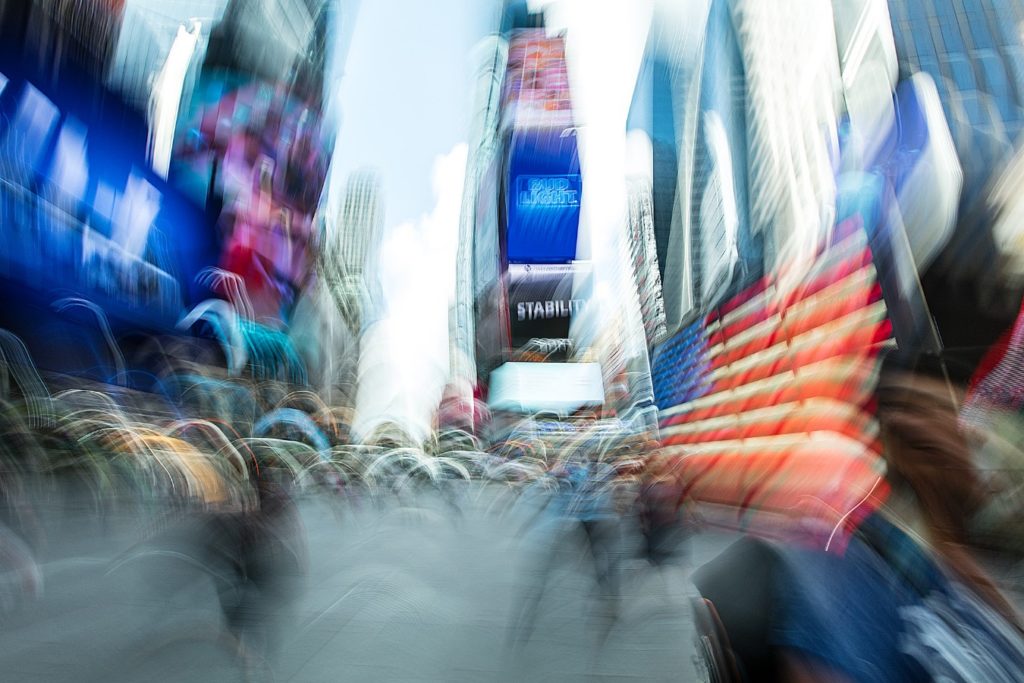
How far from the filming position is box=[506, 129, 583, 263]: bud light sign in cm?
4584

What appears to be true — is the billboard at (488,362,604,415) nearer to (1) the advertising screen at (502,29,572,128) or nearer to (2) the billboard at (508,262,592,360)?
(2) the billboard at (508,262,592,360)

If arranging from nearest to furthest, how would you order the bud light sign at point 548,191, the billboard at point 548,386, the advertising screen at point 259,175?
the advertising screen at point 259,175
the billboard at point 548,386
the bud light sign at point 548,191

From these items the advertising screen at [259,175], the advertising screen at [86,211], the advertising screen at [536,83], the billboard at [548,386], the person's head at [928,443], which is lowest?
the person's head at [928,443]

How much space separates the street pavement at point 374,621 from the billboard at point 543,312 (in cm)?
4331

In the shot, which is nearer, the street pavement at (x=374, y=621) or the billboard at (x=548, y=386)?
the street pavement at (x=374, y=621)

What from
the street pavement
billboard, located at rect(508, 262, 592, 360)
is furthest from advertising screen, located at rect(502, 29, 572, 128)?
the street pavement

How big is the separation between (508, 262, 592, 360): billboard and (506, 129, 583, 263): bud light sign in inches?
135

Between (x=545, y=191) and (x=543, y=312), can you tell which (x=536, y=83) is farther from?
(x=543, y=312)

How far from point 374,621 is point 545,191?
43332 mm

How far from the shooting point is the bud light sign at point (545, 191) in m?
45.8

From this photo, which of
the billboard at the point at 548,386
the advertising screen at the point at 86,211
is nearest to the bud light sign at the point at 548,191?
the billboard at the point at 548,386

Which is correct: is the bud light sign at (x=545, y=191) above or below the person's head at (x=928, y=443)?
above

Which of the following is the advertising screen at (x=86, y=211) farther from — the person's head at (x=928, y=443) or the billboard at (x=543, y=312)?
the billboard at (x=543, y=312)

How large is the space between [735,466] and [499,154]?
54.6m
